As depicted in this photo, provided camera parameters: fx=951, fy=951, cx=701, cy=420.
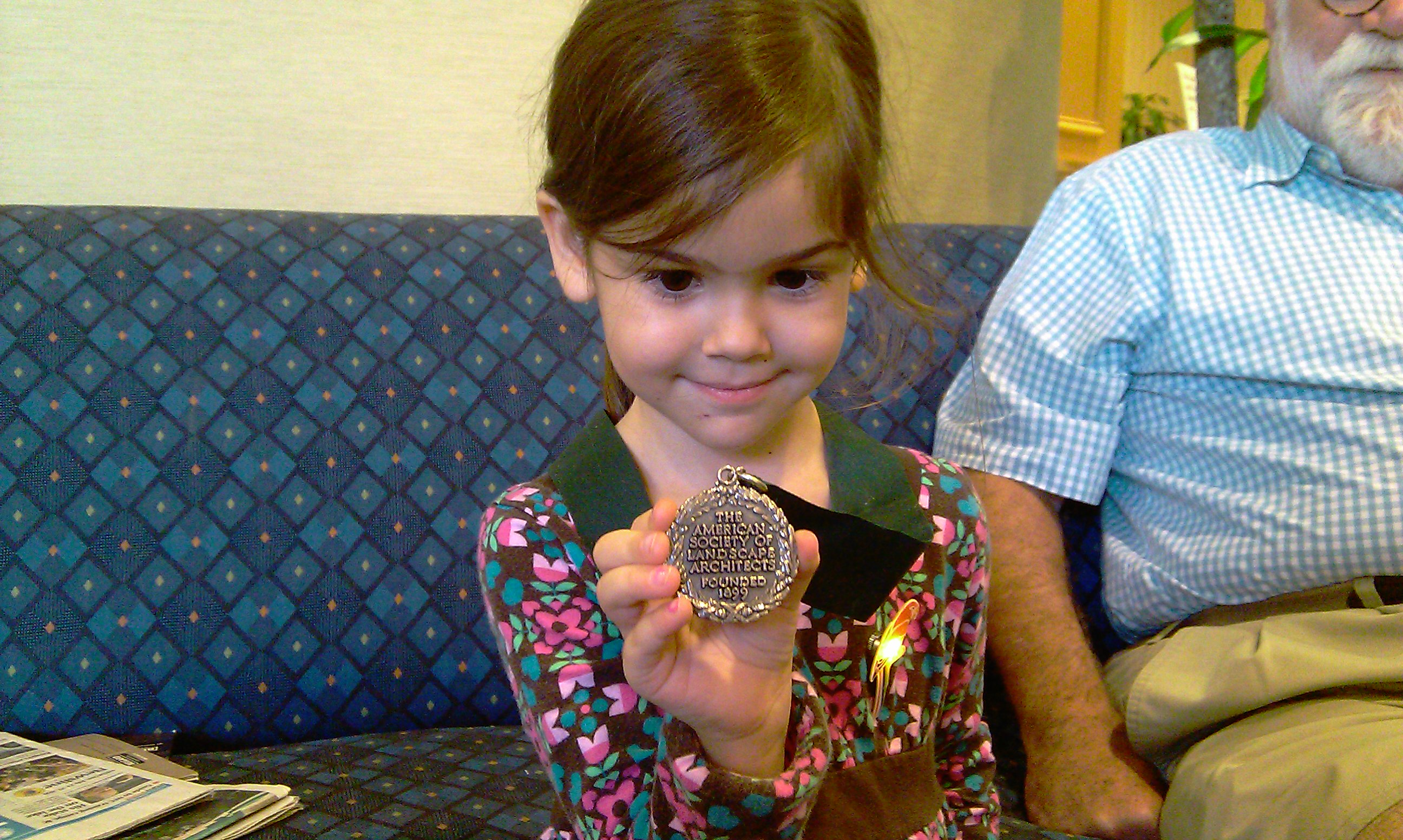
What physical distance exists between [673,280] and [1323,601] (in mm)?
896

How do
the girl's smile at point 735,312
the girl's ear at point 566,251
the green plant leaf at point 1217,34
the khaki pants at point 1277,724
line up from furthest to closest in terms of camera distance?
the green plant leaf at point 1217,34, the khaki pants at point 1277,724, the girl's ear at point 566,251, the girl's smile at point 735,312

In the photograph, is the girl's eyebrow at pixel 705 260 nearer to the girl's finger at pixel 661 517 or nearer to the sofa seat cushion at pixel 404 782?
the girl's finger at pixel 661 517

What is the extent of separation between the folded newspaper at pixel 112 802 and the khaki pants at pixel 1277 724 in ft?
3.19

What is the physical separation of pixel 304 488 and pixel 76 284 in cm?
41

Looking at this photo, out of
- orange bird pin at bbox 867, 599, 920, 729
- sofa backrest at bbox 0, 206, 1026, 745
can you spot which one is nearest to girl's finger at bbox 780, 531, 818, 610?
orange bird pin at bbox 867, 599, 920, 729

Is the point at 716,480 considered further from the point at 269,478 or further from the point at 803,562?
the point at 269,478

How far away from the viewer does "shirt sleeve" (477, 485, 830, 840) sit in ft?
2.00

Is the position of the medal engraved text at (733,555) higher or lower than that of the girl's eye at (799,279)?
Answer: lower

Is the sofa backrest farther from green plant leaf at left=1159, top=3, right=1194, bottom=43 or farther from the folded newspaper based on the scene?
green plant leaf at left=1159, top=3, right=1194, bottom=43

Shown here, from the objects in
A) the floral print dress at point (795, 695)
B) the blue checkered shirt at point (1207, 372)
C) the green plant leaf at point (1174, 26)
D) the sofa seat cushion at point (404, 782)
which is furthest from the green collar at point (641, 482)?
the green plant leaf at point (1174, 26)

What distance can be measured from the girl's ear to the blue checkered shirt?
708 mm

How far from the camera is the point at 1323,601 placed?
3.56ft

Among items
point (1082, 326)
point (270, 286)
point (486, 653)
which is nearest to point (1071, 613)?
point (1082, 326)

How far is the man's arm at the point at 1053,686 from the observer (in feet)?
3.55
